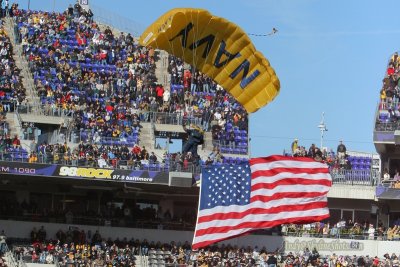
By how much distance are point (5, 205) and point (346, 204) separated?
1258cm

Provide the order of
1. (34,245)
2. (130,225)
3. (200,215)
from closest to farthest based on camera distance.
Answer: (200,215)
(34,245)
(130,225)

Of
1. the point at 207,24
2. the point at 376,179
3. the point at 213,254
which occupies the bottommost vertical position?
the point at 213,254

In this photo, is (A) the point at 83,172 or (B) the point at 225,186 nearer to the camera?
(B) the point at 225,186

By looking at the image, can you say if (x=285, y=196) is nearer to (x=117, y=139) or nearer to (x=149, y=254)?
(x=149, y=254)

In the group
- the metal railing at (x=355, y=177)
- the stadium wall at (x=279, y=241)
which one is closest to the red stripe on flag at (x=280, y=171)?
the stadium wall at (x=279, y=241)

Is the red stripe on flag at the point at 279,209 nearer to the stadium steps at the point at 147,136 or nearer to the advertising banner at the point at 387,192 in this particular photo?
the advertising banner at the point at 387,192

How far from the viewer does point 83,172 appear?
142 ft

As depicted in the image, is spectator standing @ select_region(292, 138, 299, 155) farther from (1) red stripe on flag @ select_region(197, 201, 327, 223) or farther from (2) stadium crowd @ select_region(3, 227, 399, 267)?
(1) red stripe on flag @ select_region(197, 201, 327, 223)

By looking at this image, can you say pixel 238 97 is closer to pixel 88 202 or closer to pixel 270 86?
pixel 270 86

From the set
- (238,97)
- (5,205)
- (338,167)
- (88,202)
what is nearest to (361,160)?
(338,167)

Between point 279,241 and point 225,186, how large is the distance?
1027 centimetres

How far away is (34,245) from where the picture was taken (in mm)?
42344

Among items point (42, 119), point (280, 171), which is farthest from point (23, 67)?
point (280, 171)

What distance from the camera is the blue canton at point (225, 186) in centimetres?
3616
